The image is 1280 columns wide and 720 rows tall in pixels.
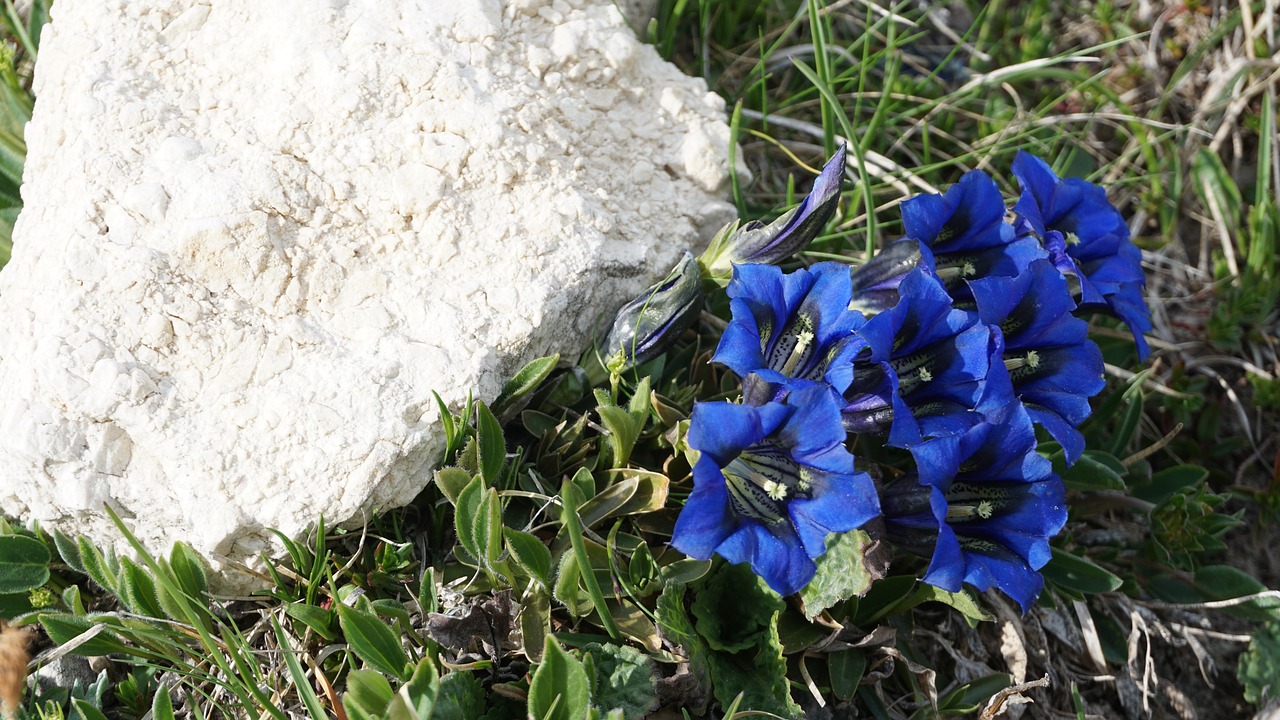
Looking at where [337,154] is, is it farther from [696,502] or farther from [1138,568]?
[1138,568]

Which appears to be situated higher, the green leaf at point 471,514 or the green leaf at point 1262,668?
the green leaf at point 471,514

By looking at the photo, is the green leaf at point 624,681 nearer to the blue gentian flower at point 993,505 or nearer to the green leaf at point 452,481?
the green leaf at point 452,481

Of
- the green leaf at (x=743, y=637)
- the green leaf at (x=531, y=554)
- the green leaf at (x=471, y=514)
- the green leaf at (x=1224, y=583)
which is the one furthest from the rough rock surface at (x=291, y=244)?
the green leaf at (x=1224, y=583)

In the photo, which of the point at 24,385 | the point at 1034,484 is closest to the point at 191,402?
the point at 24,385

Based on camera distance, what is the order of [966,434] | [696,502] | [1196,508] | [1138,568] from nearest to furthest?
[696,502] → [966,434] → [1196,508] → [1138,568]

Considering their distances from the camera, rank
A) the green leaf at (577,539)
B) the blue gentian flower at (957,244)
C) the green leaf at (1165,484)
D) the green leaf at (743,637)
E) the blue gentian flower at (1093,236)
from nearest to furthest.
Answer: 1. the green leaf at (577,539)
2. the green leaf at (743,637)
3. the blue gentian flower at (957,244)
4. the blue gentian flower at (1093,236)
5. the green leaf at (1165,484)

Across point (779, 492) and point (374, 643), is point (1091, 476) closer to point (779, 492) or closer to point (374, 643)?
point (779, 492)

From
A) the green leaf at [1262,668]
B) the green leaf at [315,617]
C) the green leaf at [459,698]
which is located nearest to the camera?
the green leaf at [459,698]
